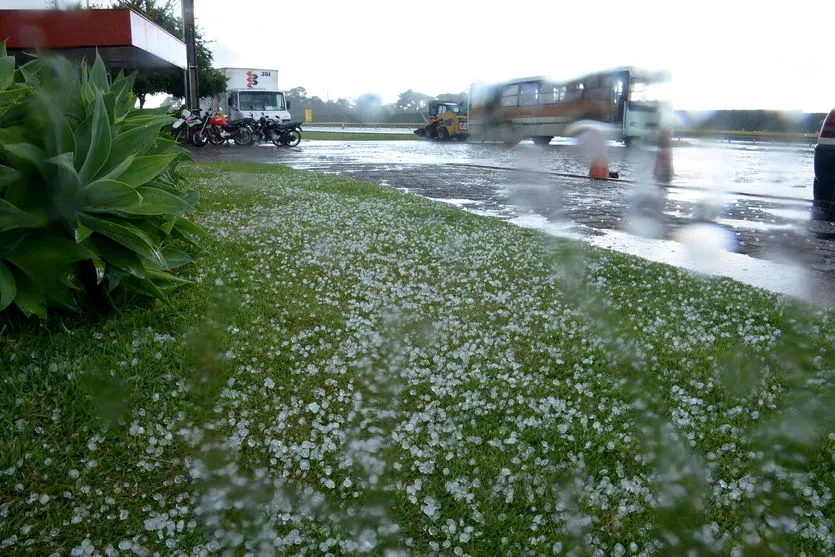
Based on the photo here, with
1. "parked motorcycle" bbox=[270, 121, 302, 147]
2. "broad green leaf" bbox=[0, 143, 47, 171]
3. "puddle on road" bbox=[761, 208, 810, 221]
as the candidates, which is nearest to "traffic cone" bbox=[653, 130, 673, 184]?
"puddle on road" bbox=[761, 208, 810, 221]

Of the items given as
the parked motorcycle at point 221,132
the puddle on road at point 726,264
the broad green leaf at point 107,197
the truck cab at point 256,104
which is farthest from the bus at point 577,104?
the broad green leaf at point 107,197

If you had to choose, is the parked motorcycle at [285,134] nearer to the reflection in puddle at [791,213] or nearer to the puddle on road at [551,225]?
the puddle on road at [551,225]

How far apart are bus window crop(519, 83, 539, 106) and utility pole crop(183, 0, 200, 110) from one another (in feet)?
36.9

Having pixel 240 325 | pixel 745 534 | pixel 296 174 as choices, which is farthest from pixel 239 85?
pixel 745 534

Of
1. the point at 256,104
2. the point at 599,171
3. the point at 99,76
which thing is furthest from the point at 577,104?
the point at 256,104

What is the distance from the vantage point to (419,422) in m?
2.54

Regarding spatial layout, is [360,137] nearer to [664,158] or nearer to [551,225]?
[664,158]

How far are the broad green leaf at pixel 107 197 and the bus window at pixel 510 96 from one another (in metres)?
21.4

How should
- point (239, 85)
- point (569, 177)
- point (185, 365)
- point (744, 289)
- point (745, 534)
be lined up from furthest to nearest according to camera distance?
point (239, 85), point (569, 177), point (744, 289), point (185, 365), point (745, 534)

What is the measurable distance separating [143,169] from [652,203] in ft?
25.0

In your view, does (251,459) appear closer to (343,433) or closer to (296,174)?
(343,433)

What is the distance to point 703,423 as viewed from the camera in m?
2.54

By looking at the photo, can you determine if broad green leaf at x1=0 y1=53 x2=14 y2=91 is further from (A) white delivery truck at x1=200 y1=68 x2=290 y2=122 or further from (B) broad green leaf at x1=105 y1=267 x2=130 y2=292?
(A) white delivery truck at x1=200 y1=68 x2=290 y2=122

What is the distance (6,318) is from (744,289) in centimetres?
440
